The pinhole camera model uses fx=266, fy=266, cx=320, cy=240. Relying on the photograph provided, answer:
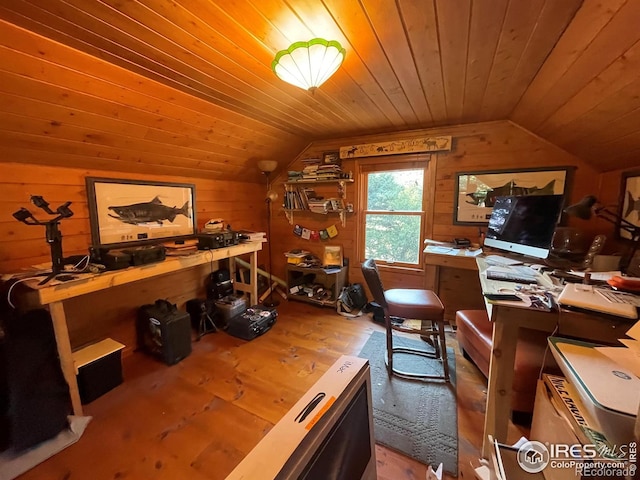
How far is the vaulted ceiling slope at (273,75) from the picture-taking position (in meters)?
1.12

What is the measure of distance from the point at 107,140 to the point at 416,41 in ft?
6.93

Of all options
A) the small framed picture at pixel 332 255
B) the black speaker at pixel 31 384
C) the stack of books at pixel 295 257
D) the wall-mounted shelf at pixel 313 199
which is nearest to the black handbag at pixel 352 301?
the small framed picture at pixel 332 255

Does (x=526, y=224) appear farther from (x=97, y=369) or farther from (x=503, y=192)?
(x=97, y=369)

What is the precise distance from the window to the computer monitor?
85cm

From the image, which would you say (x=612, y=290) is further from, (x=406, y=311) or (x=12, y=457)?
(x=12, y=457)

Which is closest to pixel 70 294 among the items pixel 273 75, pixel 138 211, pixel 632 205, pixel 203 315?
pixel 138 211

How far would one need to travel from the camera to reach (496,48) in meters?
1.38

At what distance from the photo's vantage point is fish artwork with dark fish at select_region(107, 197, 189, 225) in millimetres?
2246

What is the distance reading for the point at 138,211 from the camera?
92.5 inches

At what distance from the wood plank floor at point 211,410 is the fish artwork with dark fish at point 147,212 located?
120 cm

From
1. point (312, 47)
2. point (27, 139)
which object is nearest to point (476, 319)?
point (312, 47)

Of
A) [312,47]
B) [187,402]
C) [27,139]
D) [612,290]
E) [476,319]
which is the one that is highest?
[312,47]

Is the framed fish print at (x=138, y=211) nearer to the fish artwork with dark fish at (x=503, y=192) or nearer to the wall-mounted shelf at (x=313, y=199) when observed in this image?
the wall-mounted shelf at (x=313, y=199)

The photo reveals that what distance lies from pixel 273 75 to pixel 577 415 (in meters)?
2.16
